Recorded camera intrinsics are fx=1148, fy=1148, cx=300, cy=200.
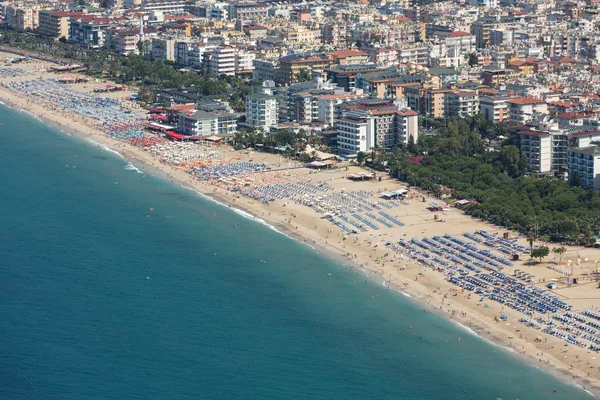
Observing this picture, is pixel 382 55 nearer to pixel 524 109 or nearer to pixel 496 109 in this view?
pixel 496 109

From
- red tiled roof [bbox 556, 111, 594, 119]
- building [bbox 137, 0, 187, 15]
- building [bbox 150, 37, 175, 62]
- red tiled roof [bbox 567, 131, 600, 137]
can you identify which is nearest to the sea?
red tiled roof [bbox 567, 131, 600, 137]

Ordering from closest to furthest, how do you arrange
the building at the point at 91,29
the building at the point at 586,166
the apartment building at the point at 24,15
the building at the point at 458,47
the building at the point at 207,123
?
1. the building at the point at 586,166
2. the building at the point at 207,123
3. the building at the point at 458,47
4. the building at the point at 91,29
5. the apartment building at the point at 24,15

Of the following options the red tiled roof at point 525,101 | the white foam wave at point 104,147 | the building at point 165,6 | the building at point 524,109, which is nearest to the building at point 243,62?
the white foam wave at point 104,147

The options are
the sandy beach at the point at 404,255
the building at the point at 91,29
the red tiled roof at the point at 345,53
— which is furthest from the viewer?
the building at the point at 91,29

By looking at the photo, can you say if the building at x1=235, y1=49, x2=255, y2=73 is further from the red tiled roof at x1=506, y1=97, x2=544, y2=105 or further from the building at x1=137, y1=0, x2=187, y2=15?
the building at x1=137, y1=0, x2=187, y2=15

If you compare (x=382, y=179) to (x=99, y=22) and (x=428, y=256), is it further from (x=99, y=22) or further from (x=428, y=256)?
(x=99, y=22)

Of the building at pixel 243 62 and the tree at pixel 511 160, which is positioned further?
the building at pixel 243 62

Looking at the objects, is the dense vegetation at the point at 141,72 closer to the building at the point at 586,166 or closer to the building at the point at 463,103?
the building at the point at 463,103

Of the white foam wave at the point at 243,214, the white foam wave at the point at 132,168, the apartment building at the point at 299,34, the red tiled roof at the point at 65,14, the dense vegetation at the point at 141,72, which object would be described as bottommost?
the white foam wave at the point at 243,214

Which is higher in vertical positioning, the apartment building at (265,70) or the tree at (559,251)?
the apartment building at (265,70)
